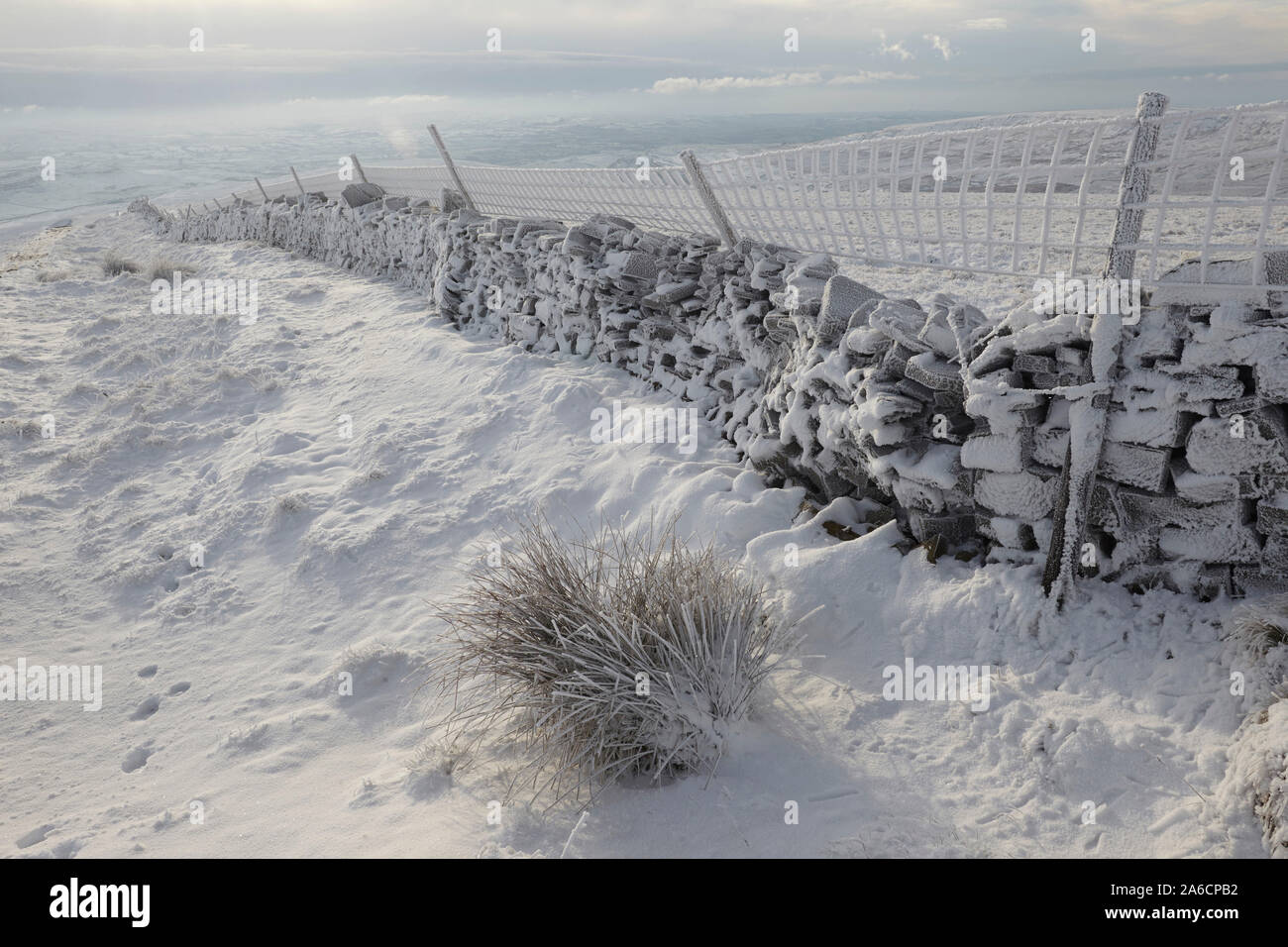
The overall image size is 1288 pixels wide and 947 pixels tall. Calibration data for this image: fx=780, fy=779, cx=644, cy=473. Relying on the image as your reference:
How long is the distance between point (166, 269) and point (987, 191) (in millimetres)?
14603

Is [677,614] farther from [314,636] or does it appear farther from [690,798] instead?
[314,636]

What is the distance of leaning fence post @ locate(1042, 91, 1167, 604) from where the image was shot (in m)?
3.10

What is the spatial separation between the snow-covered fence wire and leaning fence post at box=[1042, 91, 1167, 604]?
35 mm

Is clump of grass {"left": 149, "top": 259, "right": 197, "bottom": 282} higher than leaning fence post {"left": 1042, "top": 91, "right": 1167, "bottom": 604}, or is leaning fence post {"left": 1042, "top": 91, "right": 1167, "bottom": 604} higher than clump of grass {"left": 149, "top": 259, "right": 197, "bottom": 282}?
clump of grass {"left": 149, "top": 259, "right": 197, "bottom": 282}

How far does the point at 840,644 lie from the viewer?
3.55 m

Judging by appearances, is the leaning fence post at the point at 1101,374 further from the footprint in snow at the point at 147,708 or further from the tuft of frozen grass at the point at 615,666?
the footprint in snow at the point at 147,708

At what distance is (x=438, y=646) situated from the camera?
4.09 meters
